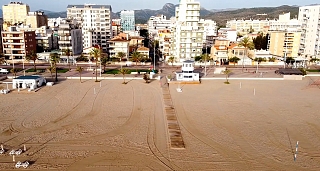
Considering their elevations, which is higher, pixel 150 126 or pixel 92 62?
pixel 92 62

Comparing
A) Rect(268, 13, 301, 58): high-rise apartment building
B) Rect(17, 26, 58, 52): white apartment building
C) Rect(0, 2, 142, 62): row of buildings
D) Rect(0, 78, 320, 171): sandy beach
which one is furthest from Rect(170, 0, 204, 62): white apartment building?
Rect(17, 26, 58, 52): white apartment building

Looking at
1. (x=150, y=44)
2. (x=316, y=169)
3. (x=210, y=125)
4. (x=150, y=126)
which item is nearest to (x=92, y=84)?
(x=150, y=126)

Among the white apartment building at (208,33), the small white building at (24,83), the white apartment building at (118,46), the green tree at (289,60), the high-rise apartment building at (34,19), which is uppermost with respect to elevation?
the high-rise apartment building at (34,19)

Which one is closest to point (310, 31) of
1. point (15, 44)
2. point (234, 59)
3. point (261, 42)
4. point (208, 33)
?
point (261, 42)

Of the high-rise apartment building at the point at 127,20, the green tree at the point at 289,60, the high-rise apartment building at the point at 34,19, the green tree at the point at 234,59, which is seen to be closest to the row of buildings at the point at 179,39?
the green tree at the point at 289,60

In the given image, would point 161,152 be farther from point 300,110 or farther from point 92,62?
point 92,62

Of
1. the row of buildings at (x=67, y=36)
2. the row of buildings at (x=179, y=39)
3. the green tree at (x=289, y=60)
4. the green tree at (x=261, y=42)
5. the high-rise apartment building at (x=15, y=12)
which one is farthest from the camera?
the high-rise apartment building at (x=15, y=12)

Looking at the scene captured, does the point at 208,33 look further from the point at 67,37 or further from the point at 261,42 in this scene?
the point at 67,37

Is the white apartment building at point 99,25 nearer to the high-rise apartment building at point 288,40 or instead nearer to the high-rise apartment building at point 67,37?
the high-rise apartment building at point 67,37

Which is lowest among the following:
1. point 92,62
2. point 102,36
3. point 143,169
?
point 143,169
